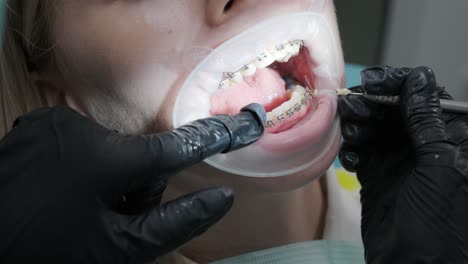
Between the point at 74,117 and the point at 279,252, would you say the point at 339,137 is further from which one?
the point at 74,117

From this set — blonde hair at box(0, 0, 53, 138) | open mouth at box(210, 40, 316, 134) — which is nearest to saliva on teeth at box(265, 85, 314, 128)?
open mouth at box(210, 40, 316, 134)

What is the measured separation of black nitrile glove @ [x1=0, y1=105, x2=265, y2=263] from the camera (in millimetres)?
640

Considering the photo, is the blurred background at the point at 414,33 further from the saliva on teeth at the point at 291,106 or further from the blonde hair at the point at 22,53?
the blonde hair at the point at 22,53

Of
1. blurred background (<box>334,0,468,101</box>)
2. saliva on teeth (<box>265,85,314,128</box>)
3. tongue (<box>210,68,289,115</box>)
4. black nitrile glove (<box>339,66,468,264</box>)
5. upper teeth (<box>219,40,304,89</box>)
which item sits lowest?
blurred background (<box>334,0,468,101</box>)

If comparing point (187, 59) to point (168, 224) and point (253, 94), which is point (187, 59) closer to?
point (253, 94)

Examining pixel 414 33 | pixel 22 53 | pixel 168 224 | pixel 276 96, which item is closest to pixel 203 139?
pixel 168 224

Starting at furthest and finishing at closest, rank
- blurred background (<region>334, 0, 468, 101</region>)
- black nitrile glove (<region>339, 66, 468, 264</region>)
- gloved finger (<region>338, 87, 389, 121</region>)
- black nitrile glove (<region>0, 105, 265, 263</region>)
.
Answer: blurred background (<region>334, 0, 468, 101</region>) < gloved finger (<region>338, 87, 389, 121</region>) < black nitrile glove (<region>339, 66, 468, 264</region>) < black nitrile glove (<region>0, 105, 265, 263</region>)

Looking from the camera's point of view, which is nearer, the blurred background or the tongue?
the tongue

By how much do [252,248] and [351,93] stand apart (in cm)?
44

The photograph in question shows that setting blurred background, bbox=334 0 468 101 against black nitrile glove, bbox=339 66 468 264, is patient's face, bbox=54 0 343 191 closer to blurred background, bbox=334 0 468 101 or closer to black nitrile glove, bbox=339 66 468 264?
black nitrile glove, bbox=339 66 468 264

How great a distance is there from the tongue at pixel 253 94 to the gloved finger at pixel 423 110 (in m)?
0.19

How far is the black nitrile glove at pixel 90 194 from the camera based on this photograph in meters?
0.64

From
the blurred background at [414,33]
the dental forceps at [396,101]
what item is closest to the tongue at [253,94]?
the dental forceps at [396,101]

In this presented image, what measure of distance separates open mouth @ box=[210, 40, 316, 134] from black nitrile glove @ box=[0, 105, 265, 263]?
0.52 ft
